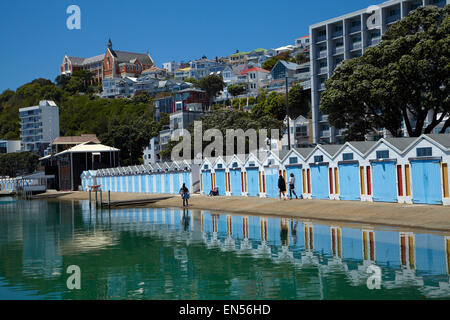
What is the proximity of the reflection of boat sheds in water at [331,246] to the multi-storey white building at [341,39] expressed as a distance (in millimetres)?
65221

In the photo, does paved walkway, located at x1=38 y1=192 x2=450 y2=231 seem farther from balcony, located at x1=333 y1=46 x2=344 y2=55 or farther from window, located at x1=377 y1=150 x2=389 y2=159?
balcony, located at x1=333 y1=46 x2=344 y2=55

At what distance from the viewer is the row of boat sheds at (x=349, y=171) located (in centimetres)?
2956

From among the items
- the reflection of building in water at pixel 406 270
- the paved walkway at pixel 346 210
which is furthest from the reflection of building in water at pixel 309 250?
the paved walkway at pixel 346 210

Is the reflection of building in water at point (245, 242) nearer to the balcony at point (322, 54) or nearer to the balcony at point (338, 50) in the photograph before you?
the balcony at point (338, 50)

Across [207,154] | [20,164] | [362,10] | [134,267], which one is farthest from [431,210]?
[20,164]

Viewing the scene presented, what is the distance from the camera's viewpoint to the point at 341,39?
9594cm

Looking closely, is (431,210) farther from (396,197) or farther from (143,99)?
(143,99)

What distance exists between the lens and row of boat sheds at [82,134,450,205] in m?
29.6

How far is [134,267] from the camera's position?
17594 millimetres

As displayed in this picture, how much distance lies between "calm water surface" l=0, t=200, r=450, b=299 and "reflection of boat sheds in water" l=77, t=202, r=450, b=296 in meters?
0.03

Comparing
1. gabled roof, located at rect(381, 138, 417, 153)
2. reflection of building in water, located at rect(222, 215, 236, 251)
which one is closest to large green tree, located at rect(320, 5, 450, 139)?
gabled roof, located at rect(381, 138, 417, 153)

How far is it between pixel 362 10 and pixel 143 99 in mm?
104242

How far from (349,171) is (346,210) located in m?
5.67
